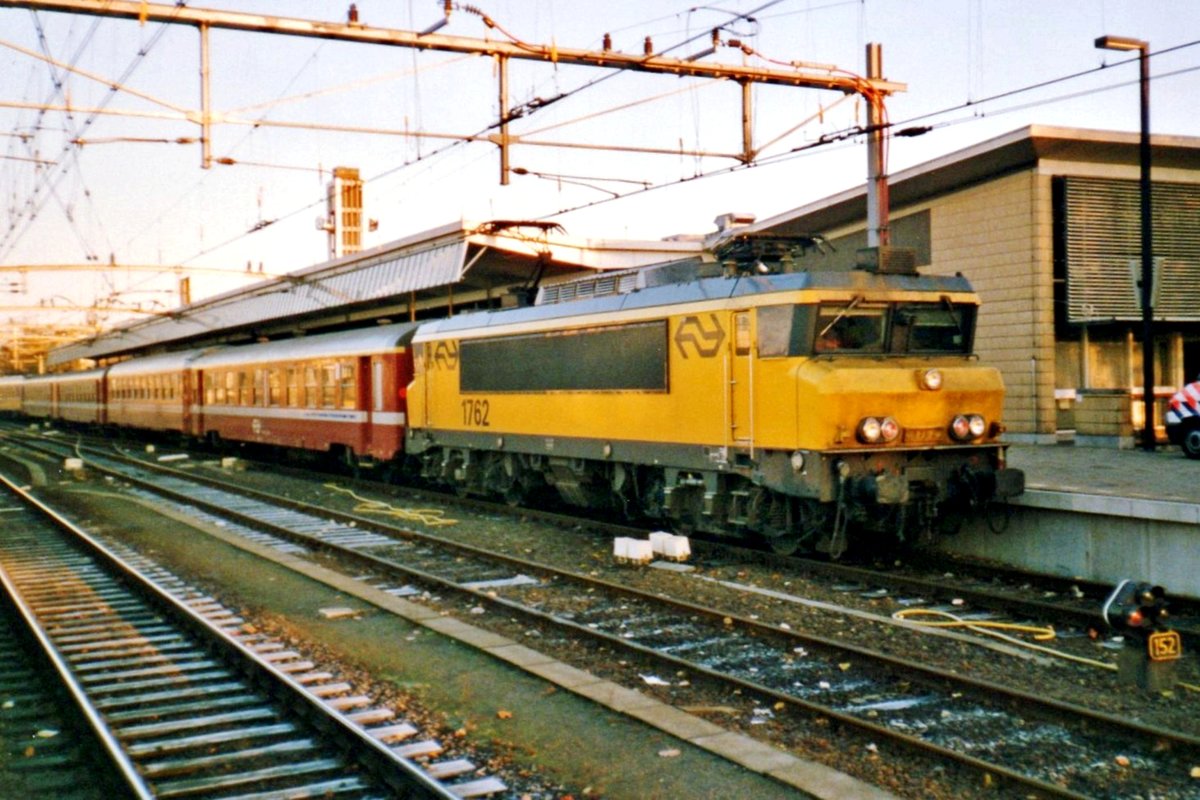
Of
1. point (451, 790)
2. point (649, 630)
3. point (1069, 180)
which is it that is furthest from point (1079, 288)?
point (451, 790)

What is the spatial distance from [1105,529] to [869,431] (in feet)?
8.93

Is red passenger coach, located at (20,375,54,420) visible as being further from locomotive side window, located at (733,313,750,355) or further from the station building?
locomotive side window, located at (733,313,750,355)

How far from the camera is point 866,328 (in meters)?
12.3

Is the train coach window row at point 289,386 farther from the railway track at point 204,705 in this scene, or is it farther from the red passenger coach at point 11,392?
the red passenger coach at point 11,392

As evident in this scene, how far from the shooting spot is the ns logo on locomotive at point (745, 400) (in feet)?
38.7

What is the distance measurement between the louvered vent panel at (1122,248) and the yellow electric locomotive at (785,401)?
9.64 meters

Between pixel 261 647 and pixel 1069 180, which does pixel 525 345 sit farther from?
pixel 1069 180

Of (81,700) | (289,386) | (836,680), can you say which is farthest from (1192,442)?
(289,386)

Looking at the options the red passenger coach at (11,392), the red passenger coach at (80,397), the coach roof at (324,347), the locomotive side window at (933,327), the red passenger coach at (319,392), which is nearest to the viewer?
the locomotive side window at (933,327)

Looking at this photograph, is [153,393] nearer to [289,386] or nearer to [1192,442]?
[289,386]

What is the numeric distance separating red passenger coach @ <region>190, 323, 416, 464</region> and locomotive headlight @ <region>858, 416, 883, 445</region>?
40.3 ft

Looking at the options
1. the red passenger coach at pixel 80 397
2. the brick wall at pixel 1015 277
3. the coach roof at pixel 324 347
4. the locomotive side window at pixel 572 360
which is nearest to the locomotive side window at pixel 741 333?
the locomotive side window at pixel 572 360

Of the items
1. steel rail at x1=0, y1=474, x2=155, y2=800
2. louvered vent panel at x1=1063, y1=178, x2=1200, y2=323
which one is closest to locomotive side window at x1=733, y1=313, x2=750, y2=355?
steel rail at x1=0, y1=474, x2=155, y2=800

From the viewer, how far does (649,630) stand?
9898 mm
